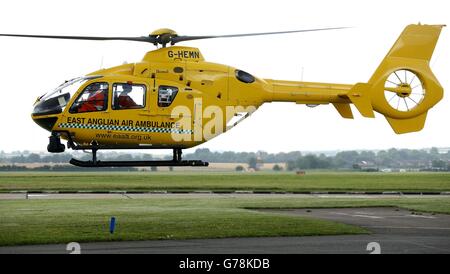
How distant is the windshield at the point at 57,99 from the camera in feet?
65.3

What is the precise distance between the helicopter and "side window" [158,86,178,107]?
3 cm

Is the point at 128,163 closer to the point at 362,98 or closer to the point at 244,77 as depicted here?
the point at 244,77

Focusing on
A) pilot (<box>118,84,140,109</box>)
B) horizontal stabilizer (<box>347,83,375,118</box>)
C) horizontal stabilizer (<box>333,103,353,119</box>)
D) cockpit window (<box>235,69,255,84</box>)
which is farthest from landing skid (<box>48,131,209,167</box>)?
horizontal stabilizer (<box>347,83,375,118</box>)

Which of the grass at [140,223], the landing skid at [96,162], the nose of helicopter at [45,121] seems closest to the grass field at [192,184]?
the grass at [140,223]

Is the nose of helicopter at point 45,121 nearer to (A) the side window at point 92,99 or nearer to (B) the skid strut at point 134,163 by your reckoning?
(A) the side window at point 92,99

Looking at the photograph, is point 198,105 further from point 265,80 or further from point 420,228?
point 420,228

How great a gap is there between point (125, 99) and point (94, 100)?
0.86 m

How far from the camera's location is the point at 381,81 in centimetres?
2305

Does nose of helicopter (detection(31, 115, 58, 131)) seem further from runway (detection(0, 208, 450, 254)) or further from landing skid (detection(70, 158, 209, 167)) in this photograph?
runway (detection(0, 208, 450, 254))

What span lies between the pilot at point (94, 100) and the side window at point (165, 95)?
5.35 ft

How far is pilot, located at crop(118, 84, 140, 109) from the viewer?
66.4 ft

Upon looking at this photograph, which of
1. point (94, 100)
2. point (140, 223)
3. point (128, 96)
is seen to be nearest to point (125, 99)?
point (128, 96)
